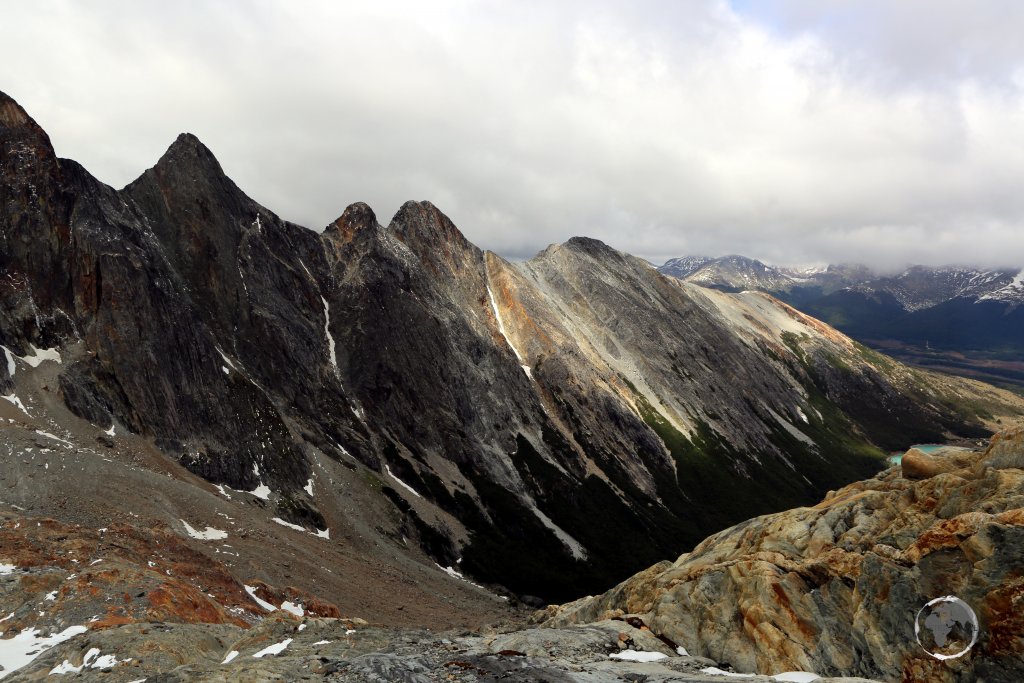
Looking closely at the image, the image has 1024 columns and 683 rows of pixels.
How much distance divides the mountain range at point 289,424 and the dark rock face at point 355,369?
50 cm

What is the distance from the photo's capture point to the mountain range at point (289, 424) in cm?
6475

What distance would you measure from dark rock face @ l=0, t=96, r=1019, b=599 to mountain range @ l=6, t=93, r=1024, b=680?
19.7 inches

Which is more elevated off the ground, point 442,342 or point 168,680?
point 442,342

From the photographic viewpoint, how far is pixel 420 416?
450ft

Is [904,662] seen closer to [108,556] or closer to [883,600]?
[883,600]

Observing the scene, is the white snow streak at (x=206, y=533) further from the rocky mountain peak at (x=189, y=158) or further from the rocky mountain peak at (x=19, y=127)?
the rocky mountain peak at (x=189, y=158)

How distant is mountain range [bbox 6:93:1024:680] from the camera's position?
6475 cm

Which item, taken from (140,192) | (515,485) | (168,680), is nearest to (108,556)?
(168,680)

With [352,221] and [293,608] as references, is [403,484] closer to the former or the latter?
[293,608]

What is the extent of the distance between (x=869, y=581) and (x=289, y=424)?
107m

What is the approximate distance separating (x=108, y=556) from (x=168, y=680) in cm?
3155

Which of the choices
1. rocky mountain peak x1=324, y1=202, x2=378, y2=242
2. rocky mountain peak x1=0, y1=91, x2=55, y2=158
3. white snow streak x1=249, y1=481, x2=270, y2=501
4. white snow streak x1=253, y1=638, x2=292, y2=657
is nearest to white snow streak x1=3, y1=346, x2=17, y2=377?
white snow streak x1=249, y1=481, x2=270, y2=501

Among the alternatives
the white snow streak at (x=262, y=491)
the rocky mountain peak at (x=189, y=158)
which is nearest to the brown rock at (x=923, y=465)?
the white snow streak at (x=262, y=491)

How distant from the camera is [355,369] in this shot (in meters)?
137
